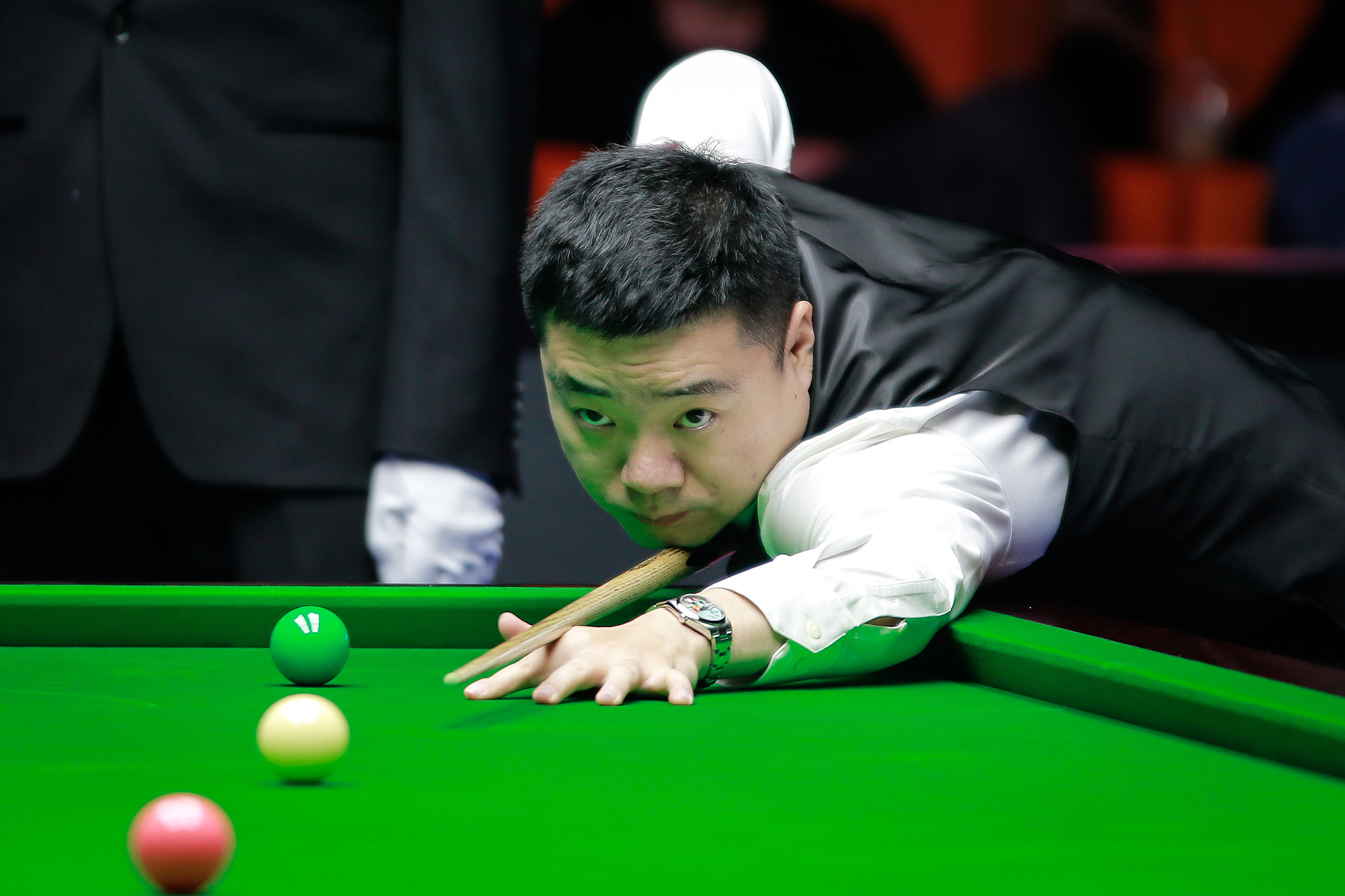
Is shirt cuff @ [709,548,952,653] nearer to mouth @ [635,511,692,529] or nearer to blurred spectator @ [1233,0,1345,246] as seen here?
mouth @ [635,511,692,529]

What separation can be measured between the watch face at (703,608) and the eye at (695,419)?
230 mm

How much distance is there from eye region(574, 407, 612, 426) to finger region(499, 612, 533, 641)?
0.90 ft

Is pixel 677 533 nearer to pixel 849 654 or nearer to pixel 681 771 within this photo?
pixel 849 654

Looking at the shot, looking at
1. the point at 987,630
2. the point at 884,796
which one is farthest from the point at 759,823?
the point at 987,630

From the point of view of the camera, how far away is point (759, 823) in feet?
3.28

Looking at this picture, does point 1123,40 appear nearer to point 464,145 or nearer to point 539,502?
point 539,502

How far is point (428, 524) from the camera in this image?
85.4 inches

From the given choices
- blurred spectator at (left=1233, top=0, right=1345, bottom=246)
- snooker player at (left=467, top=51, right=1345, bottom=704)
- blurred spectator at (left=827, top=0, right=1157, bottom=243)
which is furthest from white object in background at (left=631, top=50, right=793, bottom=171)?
blurred spectator at (left=1233, top=0, right=1345, bottom=246)

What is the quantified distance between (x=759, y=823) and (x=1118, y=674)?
496 millimetres

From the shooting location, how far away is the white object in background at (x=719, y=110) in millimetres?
2352

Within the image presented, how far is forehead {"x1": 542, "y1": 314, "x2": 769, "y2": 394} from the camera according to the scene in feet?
5.44

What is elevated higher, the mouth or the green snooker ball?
the mouth

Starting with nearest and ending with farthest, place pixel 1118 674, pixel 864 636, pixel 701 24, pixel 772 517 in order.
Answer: pixel 1118 674 → pixel 864 636 → pixel 772 517 → pixel 701 24

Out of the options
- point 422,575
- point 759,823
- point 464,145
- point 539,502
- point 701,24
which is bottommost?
point 539,502
